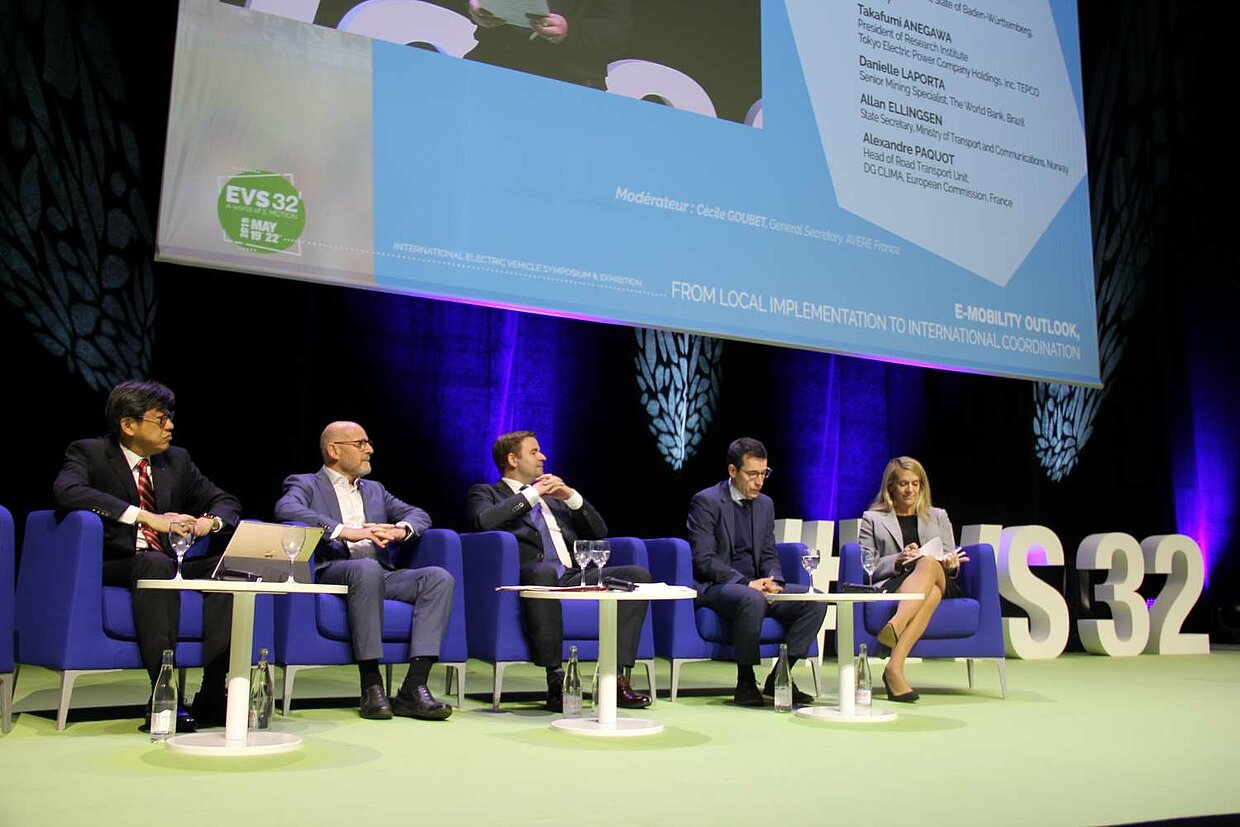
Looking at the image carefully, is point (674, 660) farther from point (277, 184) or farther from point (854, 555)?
point (277, 184)

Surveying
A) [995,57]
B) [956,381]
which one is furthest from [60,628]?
[956,381]

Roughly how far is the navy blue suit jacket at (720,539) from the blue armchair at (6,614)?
89.8 inches

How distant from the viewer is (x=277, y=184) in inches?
168

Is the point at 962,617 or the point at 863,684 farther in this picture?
the point at 962,617

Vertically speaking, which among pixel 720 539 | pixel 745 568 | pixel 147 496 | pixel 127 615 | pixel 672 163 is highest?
pixel 672 163

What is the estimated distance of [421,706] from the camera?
360 centimetres

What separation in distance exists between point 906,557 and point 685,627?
88cm

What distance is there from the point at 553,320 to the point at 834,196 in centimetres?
165

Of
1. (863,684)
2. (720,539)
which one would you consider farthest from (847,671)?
(720,539)

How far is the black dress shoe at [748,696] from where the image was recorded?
4250 mm

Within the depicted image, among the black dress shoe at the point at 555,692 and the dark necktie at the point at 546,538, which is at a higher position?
the dark necktie at the point at 546,538

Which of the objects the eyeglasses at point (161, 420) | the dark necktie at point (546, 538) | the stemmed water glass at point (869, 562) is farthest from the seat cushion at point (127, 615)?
the stemmed water glass at point (869, 562)

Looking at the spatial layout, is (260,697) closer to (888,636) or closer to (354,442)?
(354,442)

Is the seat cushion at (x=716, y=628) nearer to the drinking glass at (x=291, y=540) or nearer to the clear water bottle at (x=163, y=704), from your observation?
the drinking glass at (x=291, y=540)
